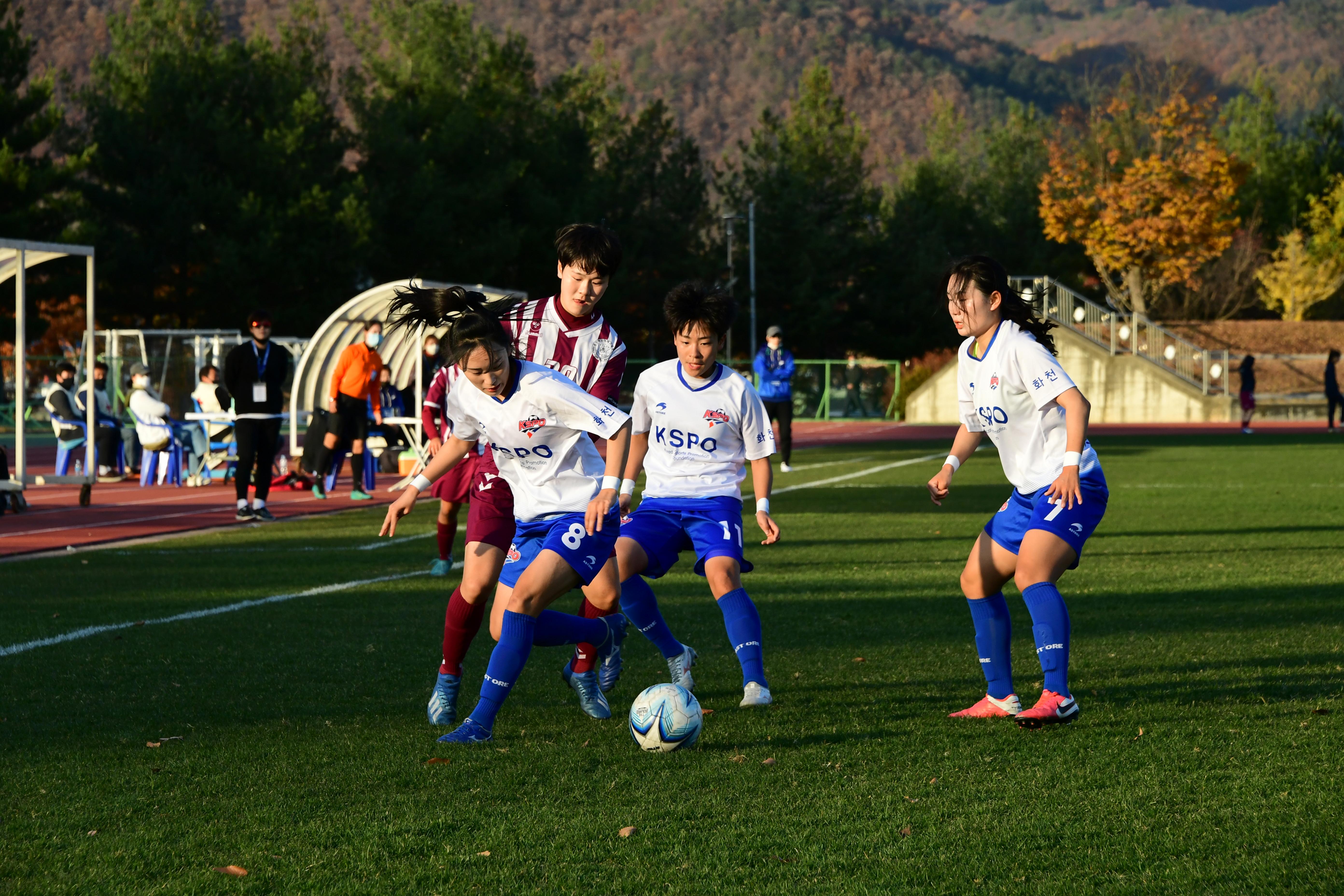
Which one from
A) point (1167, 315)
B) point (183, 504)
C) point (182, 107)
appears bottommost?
point (183, 504)

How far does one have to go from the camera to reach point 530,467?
5.48 metres

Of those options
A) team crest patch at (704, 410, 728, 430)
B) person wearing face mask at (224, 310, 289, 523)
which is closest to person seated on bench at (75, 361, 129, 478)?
person wearing face mask at (224, 310, 289, 523)

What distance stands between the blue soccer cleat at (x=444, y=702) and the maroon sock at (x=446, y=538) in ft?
12.9

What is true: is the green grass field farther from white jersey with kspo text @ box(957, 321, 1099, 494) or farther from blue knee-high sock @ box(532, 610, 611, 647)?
white jersey with kspo text @ box(957, 321, 1099, 494)

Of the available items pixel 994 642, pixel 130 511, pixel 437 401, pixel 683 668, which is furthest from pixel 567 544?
pixel 130 511

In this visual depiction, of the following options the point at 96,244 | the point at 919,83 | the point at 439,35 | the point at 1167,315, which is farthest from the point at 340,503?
the point at 919,83

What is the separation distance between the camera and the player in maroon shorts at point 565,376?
5777mm

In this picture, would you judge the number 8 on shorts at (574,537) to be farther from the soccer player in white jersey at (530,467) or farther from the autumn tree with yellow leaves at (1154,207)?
the autumn tree with yellow leaves at (1154,207)

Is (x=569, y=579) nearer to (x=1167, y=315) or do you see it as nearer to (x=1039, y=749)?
(x=1039, y=749)

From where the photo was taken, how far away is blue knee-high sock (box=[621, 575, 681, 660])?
618cm

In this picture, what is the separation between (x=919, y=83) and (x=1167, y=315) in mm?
122801

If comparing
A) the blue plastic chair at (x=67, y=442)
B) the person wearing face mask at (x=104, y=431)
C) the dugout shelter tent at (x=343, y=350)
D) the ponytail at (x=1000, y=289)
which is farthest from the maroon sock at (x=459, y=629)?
the person wearing face mask at (x=104, y=431)

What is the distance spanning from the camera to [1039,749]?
5031mm

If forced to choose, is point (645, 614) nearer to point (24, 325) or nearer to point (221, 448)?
point (24, 325)
